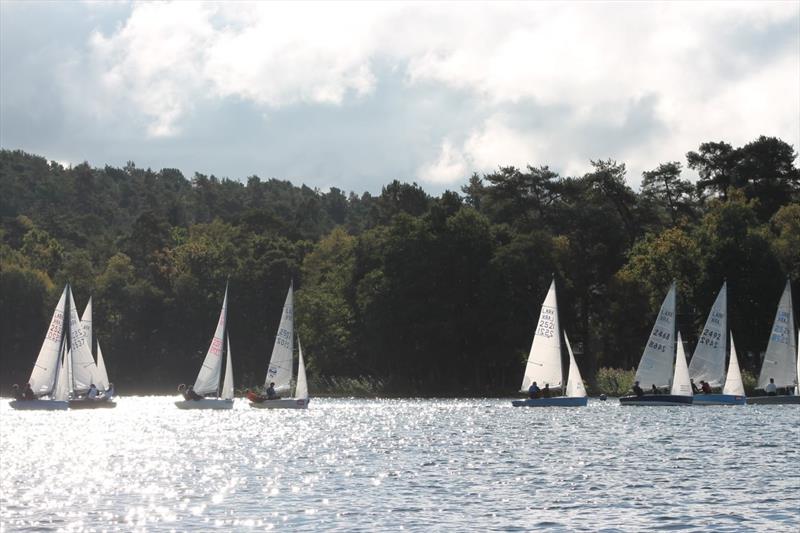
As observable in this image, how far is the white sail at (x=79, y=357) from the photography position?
9156 cm

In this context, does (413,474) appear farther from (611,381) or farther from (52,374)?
(611,381)

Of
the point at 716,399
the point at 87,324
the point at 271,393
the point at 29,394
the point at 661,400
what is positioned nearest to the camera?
the point at 661,400

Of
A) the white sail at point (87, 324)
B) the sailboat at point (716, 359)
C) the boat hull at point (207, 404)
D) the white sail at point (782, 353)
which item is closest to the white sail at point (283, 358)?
the boat hull at point (207, 404)

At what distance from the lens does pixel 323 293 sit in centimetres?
12575

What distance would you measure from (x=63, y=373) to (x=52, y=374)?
1.12 meters

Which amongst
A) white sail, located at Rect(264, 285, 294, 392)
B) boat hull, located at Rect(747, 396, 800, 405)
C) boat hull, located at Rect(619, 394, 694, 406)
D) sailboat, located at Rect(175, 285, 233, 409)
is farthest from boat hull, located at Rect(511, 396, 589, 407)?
sailboat, located at Rect(175, 285, 233, 409)

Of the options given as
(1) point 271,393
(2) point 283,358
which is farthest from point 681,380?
(1) point 271,393

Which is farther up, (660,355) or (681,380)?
(660,355)

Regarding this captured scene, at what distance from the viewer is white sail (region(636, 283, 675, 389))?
82562 millimetres

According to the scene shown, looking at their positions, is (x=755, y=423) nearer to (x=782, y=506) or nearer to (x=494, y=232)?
(x=782, y=506)

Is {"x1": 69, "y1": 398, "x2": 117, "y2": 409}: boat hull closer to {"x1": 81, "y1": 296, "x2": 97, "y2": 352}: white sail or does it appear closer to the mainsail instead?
{"x1": 81, "y1": 296, "x2": 97, "y2": 352}: white sail

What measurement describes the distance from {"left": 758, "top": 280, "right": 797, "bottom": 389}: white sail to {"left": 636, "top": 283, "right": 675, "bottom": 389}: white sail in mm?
7144

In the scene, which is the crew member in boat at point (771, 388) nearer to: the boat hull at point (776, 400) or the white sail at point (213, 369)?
the boat hull at point (776, 400)

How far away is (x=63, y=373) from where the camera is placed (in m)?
92.1
